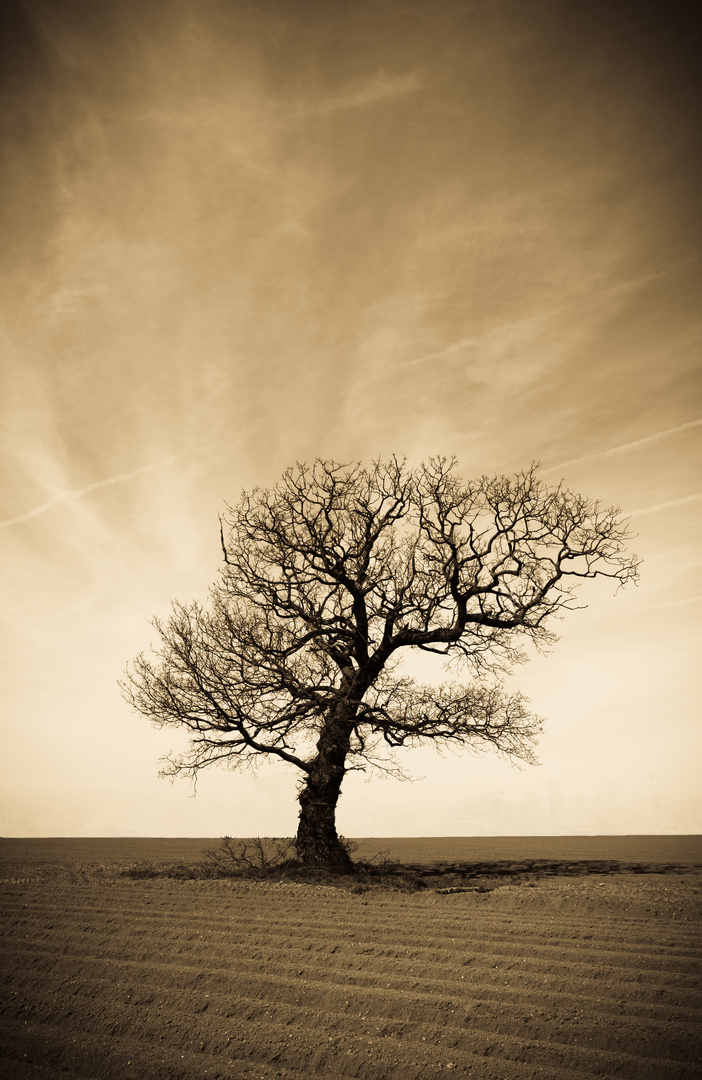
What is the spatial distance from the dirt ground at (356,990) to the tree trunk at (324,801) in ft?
13.4

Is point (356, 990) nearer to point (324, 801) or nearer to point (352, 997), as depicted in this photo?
point (352, 997)

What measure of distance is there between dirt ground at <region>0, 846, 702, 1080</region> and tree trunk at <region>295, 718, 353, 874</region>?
13.4ft

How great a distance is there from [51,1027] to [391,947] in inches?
134

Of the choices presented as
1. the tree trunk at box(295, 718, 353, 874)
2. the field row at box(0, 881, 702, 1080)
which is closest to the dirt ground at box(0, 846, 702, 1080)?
the field row at box(0, 881, 702, 1080)

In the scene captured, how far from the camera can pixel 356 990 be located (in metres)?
5.40

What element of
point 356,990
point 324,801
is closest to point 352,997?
point 356,990

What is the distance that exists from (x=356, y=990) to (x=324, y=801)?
320 inches

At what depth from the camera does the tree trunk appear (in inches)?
513

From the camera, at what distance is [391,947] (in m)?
6.65

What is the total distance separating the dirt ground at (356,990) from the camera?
4.25m

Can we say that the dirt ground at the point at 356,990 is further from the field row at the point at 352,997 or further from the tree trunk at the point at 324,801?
the tree trunk at the point at 324,801

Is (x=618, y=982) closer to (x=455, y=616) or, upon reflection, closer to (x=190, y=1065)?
(x=190, y=1065)

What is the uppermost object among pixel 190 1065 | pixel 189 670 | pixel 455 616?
pixel 455 616

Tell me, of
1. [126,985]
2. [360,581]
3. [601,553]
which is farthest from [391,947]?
[601,553]
